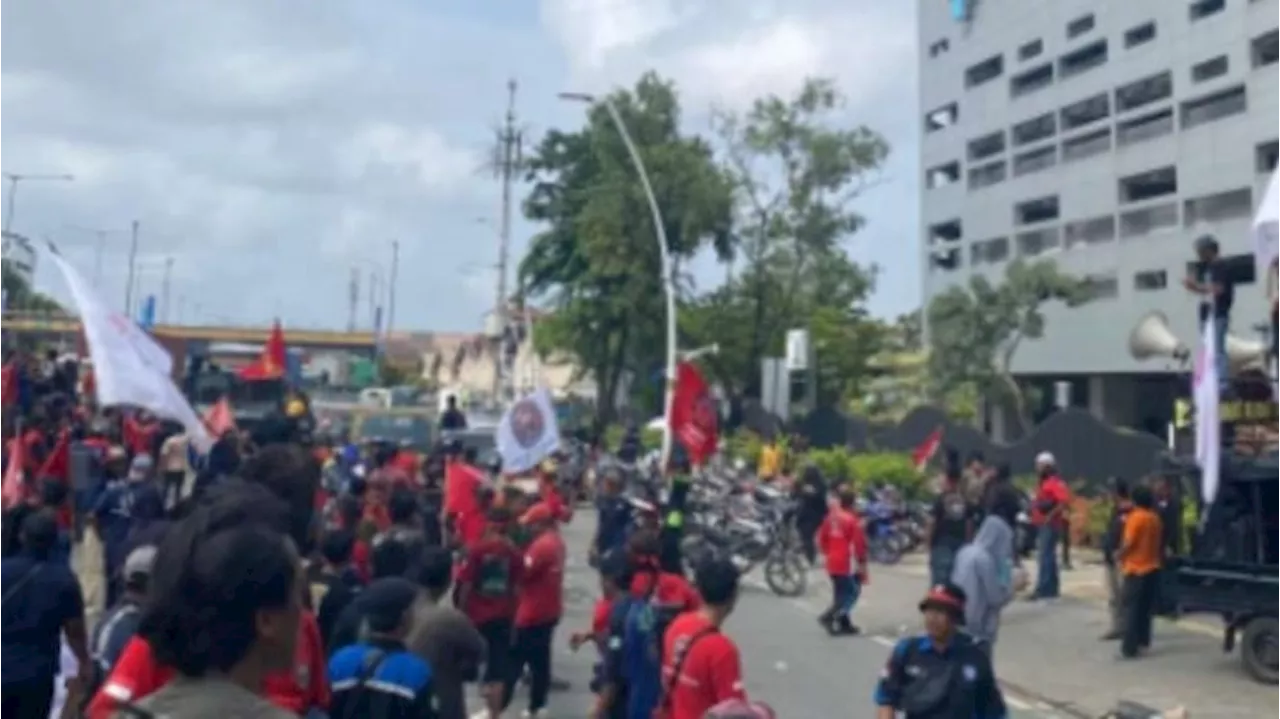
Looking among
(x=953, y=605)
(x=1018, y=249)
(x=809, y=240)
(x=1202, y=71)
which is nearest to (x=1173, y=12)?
(x=1202, y=71)

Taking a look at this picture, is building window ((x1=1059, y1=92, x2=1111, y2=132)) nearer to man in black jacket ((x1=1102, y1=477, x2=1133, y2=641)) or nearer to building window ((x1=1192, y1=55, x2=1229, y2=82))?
building window ((x1=1192, y1=55, x2=1229, y2=82))

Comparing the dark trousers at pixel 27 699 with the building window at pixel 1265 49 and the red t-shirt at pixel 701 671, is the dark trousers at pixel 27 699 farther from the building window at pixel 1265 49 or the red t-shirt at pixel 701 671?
the building window at pixel 1265 49

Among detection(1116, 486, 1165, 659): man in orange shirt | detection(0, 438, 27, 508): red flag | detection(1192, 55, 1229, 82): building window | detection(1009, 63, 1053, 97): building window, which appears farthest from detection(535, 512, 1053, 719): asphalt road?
detection(1009, 63, 1053, 97): building window

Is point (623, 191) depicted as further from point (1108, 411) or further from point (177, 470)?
point (177, 470)

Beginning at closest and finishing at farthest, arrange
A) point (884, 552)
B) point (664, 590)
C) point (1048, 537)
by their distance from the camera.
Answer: point (664, 590) → point (1048, 537) → point (884, 552)

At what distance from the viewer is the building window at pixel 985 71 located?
68.8 meters

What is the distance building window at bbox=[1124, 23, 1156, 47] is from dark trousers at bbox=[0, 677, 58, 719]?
54996 mm

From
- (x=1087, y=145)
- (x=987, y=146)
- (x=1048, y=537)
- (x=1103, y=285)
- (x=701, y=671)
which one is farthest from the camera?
(x=987, y=146)

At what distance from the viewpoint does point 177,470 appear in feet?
66.4

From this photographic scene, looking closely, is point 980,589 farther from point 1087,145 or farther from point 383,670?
point 1087,145

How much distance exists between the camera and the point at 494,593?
1198cm

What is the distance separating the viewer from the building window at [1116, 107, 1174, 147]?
5778 centimetres

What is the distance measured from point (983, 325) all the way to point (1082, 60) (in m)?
15.6

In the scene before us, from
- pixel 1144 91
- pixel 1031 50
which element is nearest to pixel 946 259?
pixel 1031 50
